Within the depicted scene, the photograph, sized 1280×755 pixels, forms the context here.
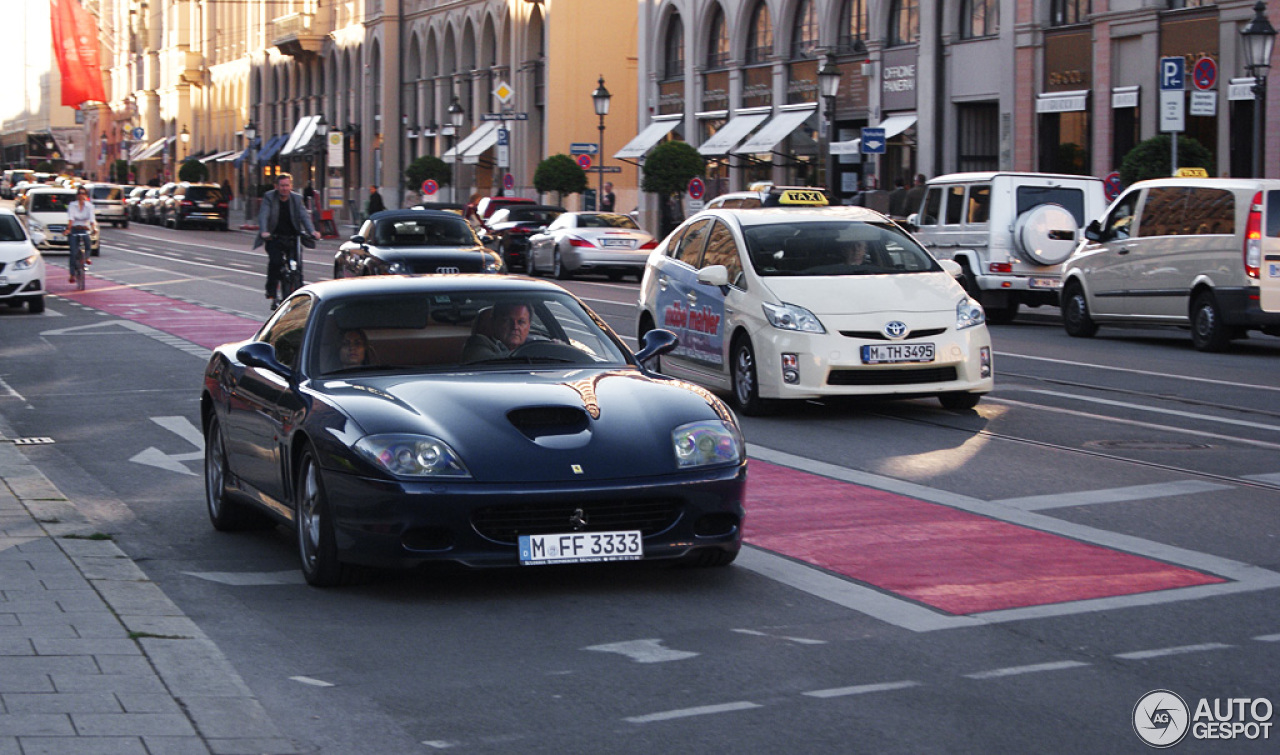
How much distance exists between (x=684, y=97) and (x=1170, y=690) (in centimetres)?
5102

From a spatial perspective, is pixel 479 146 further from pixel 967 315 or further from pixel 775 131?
pixel 967 315

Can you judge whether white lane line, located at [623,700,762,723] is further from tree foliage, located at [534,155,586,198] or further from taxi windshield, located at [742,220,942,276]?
tree foliage, located at [534,155,586,198]

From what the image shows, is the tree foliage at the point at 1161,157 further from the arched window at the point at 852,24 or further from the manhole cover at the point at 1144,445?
the manhole cover at the point at 1144,445

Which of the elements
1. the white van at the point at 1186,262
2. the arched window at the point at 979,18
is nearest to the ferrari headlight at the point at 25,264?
the white van at the point at 1186,262

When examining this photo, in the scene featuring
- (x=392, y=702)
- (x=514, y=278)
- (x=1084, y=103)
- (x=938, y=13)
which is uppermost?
(x=938, y=13)

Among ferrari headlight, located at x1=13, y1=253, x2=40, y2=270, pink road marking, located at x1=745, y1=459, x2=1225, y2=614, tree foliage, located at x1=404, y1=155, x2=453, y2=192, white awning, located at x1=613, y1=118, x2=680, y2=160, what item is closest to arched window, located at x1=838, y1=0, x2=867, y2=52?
white awning, located at x1=613, y1=118, x2=680, y2=160

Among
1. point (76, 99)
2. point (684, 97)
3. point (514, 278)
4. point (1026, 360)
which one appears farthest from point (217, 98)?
point (514, 278)

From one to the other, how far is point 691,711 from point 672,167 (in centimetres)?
4238

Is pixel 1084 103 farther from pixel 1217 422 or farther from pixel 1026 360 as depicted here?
pixel 1217 422

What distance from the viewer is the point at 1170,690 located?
5.55 meters

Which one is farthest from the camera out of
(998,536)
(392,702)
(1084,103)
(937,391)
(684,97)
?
(684,97)

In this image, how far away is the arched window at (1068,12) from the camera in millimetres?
37062

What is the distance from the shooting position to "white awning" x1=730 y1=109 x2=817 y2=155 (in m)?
47.5

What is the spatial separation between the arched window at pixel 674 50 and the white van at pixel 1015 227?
32.3 meters
